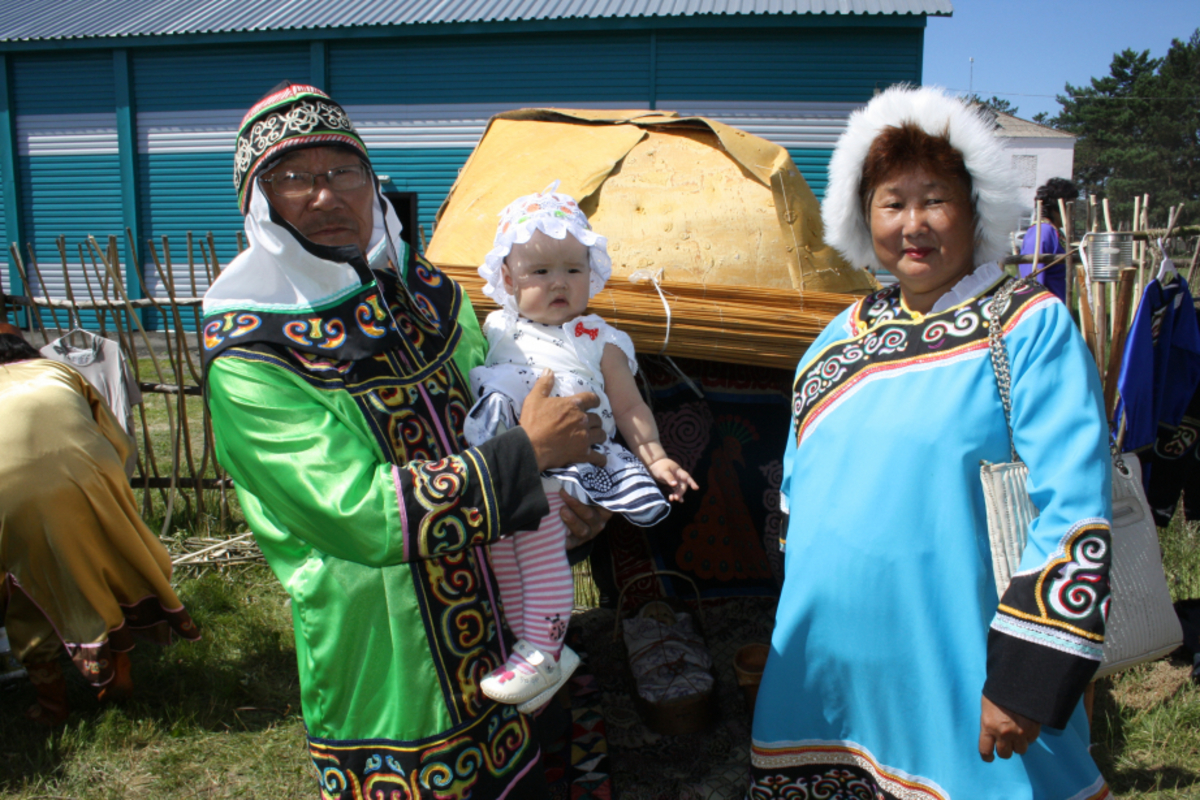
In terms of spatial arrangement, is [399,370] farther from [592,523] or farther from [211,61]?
[211,61]

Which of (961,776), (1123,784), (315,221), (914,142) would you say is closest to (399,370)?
(315,221)

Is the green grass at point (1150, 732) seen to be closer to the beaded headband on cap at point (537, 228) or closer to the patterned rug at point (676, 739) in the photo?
the patterned rug at point (676, 739)

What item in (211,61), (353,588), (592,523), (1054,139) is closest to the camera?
(353,588)

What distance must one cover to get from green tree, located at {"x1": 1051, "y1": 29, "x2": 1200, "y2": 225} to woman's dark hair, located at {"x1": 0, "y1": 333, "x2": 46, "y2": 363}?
169 ft

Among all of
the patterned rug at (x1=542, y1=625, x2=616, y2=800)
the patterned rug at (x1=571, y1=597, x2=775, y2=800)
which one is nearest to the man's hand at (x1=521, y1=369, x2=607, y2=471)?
the patterned rug at (x1=542, y1=625, x2=616, y2=800)

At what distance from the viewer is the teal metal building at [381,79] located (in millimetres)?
11414

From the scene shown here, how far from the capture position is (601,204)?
2.94 meters

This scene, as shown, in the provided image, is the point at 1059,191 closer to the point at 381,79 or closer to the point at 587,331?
the point at 587,331

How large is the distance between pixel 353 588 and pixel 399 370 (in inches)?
19.1

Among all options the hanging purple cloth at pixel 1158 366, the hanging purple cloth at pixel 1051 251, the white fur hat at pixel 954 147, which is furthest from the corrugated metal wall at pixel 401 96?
the white fur hat at pixel 954 147

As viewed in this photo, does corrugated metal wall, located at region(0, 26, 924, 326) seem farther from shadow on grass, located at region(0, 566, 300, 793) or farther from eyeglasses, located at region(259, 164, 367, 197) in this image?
eyeglasses, located at region(259, 164, 367, 197)

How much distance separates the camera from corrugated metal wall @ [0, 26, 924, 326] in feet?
37.6

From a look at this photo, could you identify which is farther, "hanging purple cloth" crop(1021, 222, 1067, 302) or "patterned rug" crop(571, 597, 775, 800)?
"hanging purple cloth" crop(1021, 222, 1067, 302)

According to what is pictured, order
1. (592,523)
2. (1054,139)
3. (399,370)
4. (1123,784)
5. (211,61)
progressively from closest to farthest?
1. (399,370)
2. (592,523)
3. (1123,784)
4. (211,61)
5. (1054,139)
